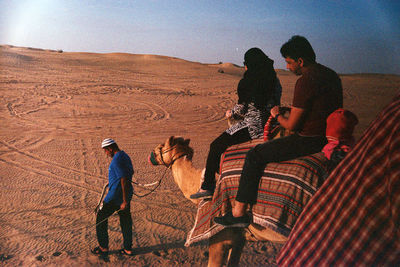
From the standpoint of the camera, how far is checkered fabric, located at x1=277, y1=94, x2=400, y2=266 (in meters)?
1.40

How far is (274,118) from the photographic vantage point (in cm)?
303

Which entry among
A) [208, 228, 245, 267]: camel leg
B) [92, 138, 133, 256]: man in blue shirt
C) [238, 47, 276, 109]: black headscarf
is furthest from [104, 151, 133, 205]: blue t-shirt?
[238, 47, 276, 109]: black headscarf

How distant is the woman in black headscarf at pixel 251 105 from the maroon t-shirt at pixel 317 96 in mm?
808

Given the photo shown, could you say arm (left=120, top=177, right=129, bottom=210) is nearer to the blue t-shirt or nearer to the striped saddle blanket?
the blue t-shirt

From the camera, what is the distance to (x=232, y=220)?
3.04 meters

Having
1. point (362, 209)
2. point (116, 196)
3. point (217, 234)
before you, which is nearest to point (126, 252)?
point (116, 196)

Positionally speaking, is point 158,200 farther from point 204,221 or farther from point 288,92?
point 288,92

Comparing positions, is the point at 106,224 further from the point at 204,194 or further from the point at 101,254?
the point at 204,194

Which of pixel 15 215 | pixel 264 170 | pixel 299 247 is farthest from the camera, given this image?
pixel 15 215

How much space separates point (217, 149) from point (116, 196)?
2.00 m

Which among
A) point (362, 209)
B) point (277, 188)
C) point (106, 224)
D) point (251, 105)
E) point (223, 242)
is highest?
point (251, 105)

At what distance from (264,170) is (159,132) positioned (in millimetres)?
9845

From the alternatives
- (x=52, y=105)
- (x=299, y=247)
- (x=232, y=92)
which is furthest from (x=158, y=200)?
(x=232, y=92)

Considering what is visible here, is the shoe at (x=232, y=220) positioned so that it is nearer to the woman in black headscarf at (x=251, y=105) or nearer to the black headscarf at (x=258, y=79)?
the woman in black headscarf at (x=251, y=105)
